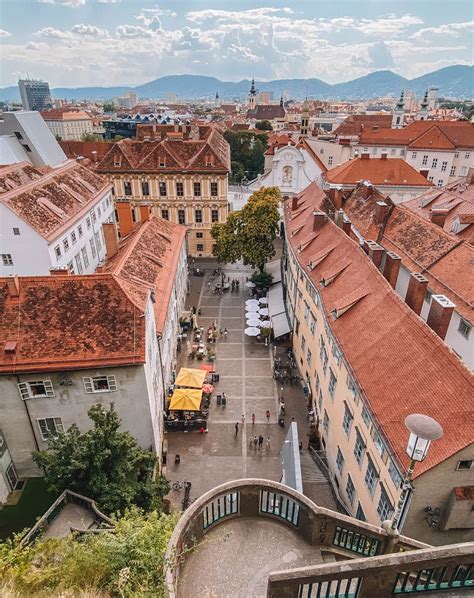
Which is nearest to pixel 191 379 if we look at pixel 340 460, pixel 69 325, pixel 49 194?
pixel 69 325

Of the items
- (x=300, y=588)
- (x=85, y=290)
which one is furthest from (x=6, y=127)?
(x=300, y=588)

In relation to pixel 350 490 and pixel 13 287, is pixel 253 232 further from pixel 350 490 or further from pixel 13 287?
pixel 350 490

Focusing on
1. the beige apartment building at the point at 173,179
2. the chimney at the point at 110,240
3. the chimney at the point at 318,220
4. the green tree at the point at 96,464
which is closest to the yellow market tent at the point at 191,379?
the green tree at the point at 96,464

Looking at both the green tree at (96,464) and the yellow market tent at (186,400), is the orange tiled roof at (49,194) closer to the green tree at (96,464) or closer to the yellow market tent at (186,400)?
the yellow market tent at (186,400)

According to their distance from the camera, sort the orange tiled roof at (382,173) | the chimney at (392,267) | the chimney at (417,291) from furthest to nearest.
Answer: the orange tiled roof at (382,173), the chimney at (392,267), the chimney at (417,291)

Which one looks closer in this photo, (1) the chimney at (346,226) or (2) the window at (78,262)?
(1) the chimney at (346,226)
